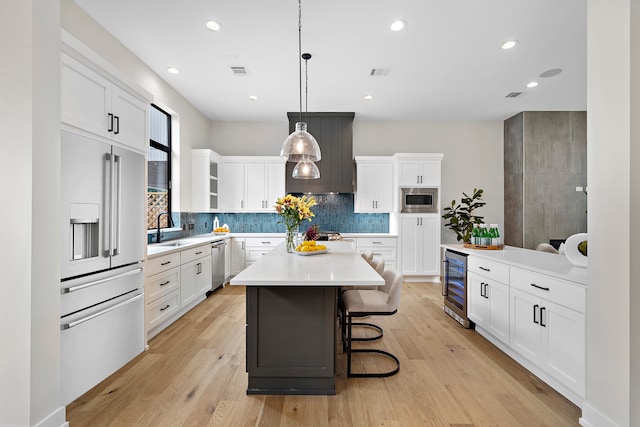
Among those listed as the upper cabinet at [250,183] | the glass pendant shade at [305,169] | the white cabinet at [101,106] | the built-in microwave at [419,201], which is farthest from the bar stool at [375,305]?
the upper cabinet at [250,183]

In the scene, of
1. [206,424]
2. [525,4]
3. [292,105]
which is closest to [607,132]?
[525,4]

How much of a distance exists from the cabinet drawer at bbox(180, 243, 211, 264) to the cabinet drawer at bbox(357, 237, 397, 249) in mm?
2618

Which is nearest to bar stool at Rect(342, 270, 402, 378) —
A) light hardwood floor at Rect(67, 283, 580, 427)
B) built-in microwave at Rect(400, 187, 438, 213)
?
light hardwood floor at Rect(67, 283, 580, 427)

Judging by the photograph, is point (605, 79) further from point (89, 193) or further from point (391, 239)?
point (391, 239)

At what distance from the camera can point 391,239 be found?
5648mm

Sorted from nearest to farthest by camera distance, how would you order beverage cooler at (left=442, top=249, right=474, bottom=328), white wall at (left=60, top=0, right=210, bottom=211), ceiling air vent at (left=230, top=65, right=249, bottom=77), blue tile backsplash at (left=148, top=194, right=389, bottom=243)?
1. white wall at (left=60, top=0, right=210, bottom=211)
2. beverage cooler at (left=442, top=249, right=474, bottom=328)
3. ceiling air vent at (left=230, top=65, right=249, bottom=77)
4. blue tile backsplash at (left=148, top=194, right=389, bottom=243)

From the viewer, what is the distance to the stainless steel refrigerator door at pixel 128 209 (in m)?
2.33

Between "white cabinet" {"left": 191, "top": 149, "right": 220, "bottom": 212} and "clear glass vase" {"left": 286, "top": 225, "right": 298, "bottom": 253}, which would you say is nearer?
"clear glass vase" {"left": 286, "top": 225, "right": 298, "bottom": 253}

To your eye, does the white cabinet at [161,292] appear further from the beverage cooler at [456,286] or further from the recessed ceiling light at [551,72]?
the recessed ceiling light at [551,72]

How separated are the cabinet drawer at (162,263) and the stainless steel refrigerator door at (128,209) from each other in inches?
11.7

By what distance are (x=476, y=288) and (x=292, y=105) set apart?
3.99 metres

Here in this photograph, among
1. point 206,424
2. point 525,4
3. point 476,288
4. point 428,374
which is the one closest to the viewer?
point 206,424

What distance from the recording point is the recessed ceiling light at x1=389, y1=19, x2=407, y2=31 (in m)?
3.03

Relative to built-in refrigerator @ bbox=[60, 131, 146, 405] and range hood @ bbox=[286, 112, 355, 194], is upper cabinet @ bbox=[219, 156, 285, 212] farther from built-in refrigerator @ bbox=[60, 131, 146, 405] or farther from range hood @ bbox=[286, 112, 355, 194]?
built-in refrigerator @ bbox=[60, 131, 146, 405]
